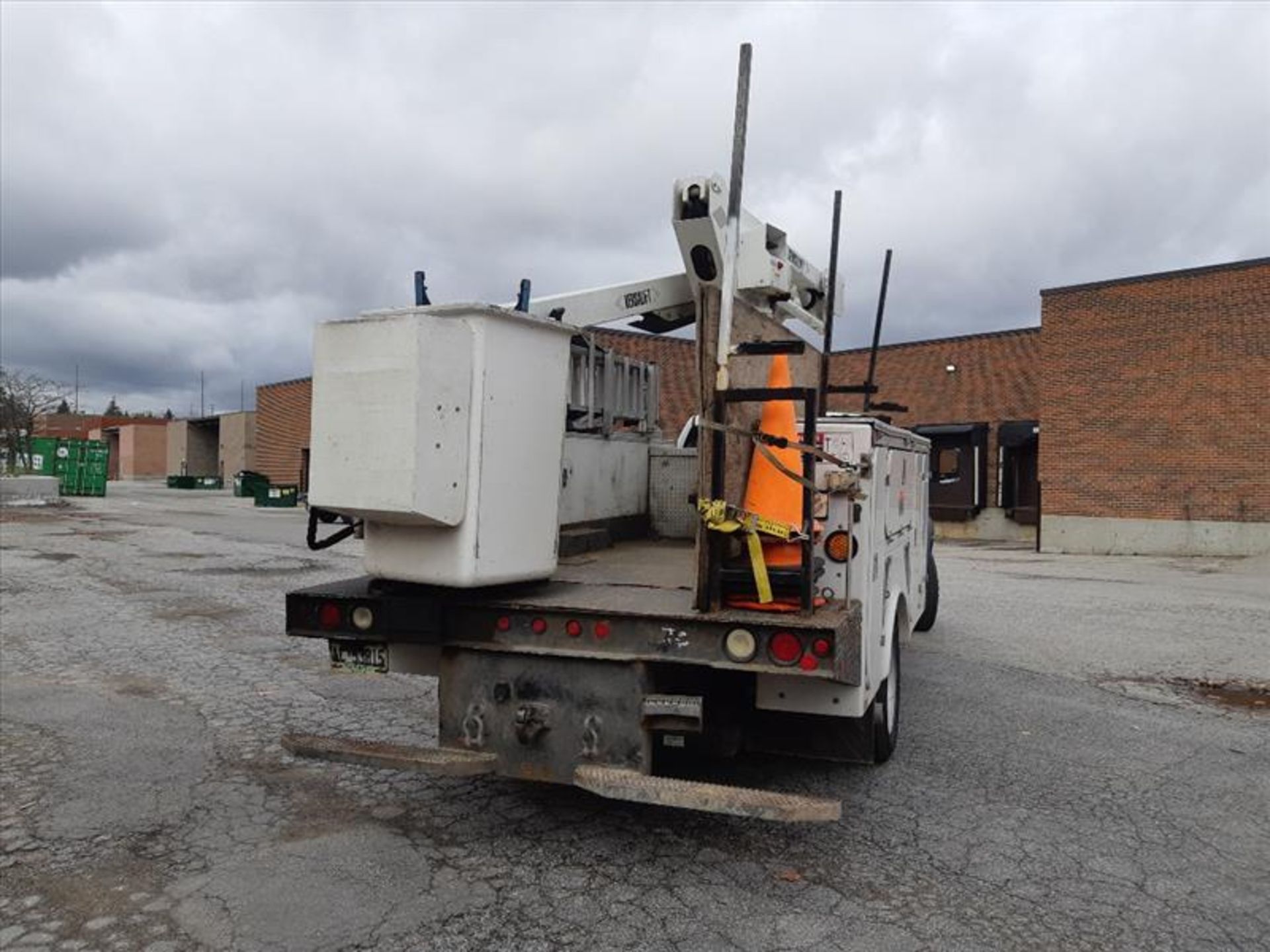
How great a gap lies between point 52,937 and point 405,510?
6.23ft

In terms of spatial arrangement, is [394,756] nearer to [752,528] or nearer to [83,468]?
[752,528]

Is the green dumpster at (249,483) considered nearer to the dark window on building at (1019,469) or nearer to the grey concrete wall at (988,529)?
the grey concrete wall at (988,529)

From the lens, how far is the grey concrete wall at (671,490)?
6.61 m

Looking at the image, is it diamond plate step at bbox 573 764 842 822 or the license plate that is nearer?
diamond plate step at bbox 573 764 842 822

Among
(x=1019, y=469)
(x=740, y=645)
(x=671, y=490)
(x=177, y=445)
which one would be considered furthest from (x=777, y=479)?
(x=177, y=445)

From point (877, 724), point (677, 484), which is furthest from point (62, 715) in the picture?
point (877, 724)

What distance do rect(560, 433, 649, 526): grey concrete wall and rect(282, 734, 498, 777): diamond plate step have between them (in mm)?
1639

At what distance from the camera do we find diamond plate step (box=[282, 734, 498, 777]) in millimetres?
3855

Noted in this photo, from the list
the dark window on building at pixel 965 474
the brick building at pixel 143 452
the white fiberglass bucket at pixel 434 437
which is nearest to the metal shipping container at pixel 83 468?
the brick building at pixel 143 452

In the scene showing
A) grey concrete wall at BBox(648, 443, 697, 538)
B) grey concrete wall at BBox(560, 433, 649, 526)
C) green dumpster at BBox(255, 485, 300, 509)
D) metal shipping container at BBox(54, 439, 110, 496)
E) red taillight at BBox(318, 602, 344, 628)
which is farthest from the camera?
metal shipping container at BBox(54, 439, 110, 496)

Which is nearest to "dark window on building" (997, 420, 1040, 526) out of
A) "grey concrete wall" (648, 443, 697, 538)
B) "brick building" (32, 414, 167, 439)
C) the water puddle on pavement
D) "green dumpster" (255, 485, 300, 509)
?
the water puddle on pavement

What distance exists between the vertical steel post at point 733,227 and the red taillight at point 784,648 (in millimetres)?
1001

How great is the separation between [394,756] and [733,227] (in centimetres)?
264

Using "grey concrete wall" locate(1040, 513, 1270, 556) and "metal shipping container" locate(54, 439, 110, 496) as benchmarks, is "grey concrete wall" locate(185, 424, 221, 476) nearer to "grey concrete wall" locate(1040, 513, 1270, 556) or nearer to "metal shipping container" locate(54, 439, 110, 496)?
"metal shipping container" locate(54, 439, 110, 496)
